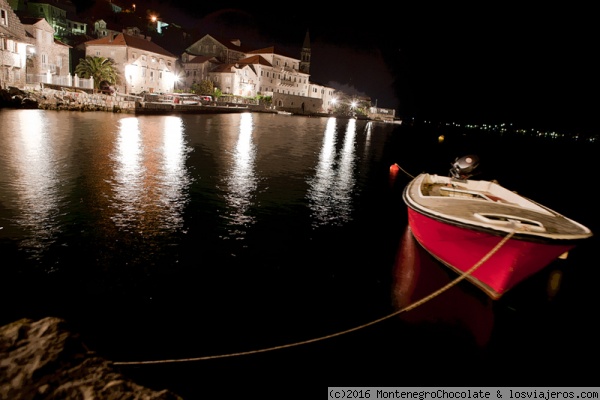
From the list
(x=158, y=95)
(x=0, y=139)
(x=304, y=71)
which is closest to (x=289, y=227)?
(x=0, y=139)

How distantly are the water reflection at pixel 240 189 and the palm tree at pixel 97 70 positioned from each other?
52.6 m

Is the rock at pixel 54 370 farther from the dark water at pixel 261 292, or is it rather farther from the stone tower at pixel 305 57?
the stone tower at pixel 305 57

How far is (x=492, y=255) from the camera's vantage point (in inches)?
350

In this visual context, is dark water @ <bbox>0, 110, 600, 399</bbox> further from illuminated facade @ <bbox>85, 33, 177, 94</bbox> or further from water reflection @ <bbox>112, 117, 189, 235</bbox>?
illuminated facade @ <bbox>85, 33, 177, 94</bbox>

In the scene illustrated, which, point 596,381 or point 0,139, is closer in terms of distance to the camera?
point 596,381

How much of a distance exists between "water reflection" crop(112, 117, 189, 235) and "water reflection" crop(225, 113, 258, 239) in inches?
82.5

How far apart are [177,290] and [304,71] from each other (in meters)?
122

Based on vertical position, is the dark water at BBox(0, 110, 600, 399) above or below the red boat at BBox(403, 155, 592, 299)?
below

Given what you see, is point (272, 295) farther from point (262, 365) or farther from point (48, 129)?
point (48, 129)

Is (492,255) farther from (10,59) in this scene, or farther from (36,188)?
(10,59)

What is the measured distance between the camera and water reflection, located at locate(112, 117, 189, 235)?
44.0 ft

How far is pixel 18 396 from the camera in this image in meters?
3.47

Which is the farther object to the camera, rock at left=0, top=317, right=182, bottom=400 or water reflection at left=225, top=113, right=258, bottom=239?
water reflection at left=225, top=113, right=258, bottom=239

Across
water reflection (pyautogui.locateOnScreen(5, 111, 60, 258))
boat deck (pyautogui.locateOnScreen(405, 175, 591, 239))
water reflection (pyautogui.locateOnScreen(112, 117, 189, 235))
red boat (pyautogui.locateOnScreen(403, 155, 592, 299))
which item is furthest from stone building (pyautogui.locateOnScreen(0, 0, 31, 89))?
red boat (pyautogui.locateOnScreen(403, 155, 592, 299))
